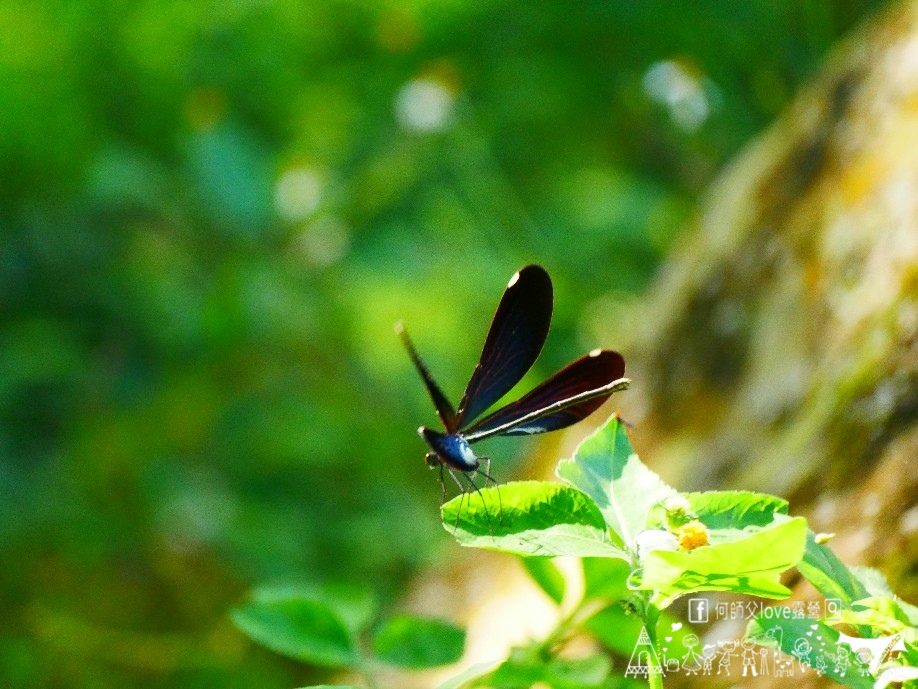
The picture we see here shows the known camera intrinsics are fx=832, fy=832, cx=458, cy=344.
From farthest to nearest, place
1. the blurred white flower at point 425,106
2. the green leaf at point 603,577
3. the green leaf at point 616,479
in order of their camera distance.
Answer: the blurred white flower at point 425,106
the green leaf at point 603,577
the green leaf at point 616,479

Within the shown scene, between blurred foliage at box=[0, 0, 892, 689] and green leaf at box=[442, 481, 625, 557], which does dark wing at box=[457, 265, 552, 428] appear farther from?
blurred foliage at box=[0, 0, 892, 689]

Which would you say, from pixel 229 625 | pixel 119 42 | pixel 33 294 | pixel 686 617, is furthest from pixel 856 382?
pixel 119 42

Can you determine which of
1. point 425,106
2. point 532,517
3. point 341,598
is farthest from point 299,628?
point 425,106

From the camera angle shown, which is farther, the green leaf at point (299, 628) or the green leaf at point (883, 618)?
the green leaf at point (299, 628)

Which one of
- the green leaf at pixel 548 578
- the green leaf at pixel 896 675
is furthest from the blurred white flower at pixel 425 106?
the green leaf at pixel 896 675

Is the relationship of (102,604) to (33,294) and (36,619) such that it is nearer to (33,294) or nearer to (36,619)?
(36,619)

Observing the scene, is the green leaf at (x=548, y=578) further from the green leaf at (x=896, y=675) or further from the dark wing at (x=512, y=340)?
the green leaf at (x=896, y=675)

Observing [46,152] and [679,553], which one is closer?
[679,553]
